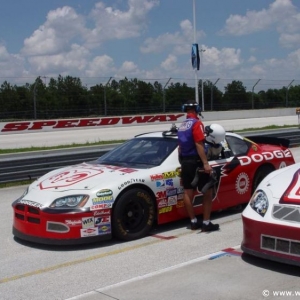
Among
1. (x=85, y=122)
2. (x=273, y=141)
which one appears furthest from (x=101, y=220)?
(x=85, y=122)

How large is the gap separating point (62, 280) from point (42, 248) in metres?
1.31

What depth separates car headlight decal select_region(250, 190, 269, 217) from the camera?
5.34 metres

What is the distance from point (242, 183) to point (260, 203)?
2.50 metres

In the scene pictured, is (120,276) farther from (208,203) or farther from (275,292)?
(208,203)

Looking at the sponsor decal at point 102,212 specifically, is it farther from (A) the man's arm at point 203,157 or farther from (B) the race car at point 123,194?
(A) the man's arm at point 203,157

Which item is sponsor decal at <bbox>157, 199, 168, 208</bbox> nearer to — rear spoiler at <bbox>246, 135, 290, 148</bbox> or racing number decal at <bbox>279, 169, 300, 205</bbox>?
racing number decal at <bbox>279, 169, 300, 205</bbox>

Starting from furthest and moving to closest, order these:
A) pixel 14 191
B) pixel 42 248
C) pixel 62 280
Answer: pixel 14 191 → pixel 42 248 → pixel 62 280

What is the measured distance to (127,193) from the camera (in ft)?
21.6

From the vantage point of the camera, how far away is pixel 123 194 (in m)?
6.56

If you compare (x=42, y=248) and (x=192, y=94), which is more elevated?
(x=192, y=94)

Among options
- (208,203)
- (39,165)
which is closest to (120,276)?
(208,203)

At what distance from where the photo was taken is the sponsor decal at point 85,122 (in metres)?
31.2

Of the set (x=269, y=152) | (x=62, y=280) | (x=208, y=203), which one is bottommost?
(x=62, y=280)

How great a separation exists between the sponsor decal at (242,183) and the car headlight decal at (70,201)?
2516 millimetres
